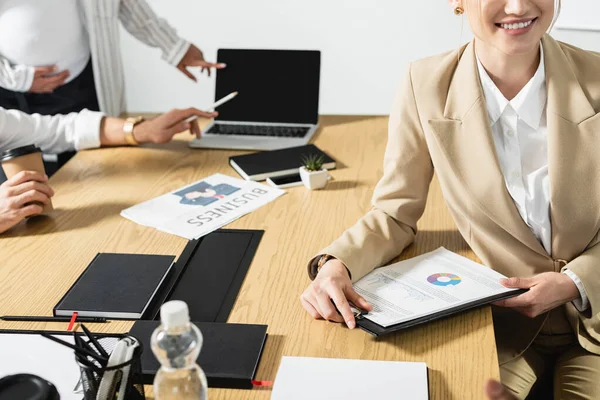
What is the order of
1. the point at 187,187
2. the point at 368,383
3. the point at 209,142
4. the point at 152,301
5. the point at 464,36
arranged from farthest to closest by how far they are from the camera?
the point at 464,36 → the point at 209,142 → the point at 187,187 → the point at 152,301 → the point at 368,383

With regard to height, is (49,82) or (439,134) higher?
(439,134)

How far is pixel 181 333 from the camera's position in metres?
0.83

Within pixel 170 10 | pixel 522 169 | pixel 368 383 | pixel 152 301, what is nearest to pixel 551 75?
pixel 522 169

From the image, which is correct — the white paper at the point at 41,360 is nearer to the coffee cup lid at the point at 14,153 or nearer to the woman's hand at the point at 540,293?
the coffee cup lid at the point at 14,153

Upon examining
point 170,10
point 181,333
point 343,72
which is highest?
point 181,333

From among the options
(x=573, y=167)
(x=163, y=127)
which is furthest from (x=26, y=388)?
(x=163, y=127)

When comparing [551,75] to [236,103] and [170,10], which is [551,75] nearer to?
[236,103]

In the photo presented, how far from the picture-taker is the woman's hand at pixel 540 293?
1327mm

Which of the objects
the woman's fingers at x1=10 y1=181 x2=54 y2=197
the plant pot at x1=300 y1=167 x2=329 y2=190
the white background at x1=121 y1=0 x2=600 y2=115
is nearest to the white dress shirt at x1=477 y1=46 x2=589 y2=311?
the plant pot at x1=300 y1=167 x2=329 y2=190

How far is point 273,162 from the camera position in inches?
80.7

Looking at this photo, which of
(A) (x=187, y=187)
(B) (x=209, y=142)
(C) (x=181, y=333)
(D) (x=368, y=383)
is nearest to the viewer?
(C) (x=181, y=333)

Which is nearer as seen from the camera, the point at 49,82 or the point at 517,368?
the point at 517,368

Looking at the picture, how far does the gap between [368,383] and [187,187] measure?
98 cm

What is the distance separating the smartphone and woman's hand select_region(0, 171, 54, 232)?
57 centimetres
